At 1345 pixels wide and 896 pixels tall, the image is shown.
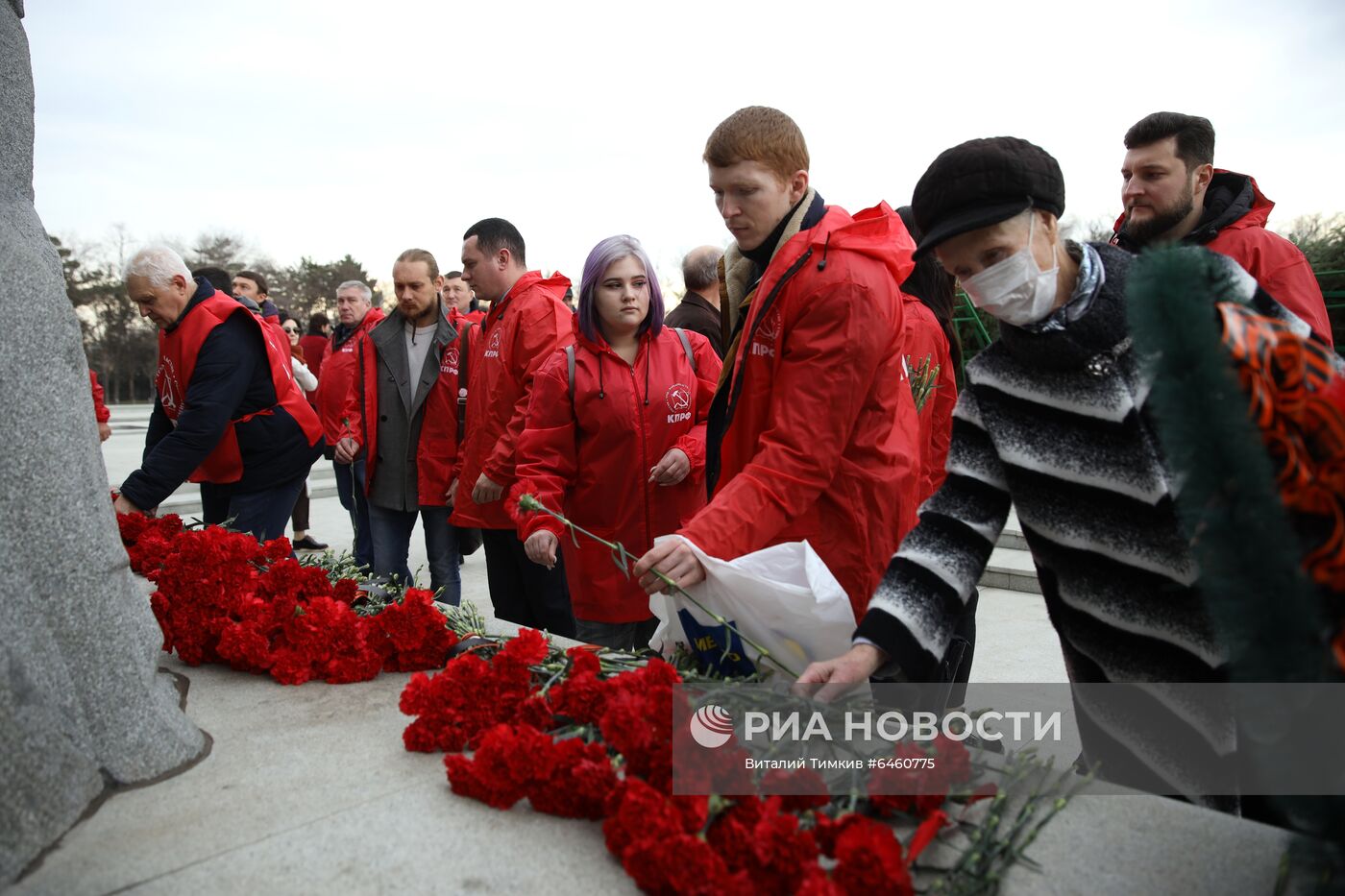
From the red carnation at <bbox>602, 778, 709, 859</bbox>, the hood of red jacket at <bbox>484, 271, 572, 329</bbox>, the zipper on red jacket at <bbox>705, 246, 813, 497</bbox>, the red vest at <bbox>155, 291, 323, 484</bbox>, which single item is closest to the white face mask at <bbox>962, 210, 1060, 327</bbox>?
the zipper on red jacket at <bbox>705, 246, 813, 497</bbox>

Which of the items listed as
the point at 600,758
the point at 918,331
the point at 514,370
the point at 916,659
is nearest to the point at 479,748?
the point at 600,758

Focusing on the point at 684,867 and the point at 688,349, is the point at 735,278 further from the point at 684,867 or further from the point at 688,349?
the point at 684,867

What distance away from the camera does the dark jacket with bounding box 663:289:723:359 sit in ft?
17.1

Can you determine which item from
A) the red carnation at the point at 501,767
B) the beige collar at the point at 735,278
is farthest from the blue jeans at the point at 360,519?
the red carnation at the point at 501,767

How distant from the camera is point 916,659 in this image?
178cm

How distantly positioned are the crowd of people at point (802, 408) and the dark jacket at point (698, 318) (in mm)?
22

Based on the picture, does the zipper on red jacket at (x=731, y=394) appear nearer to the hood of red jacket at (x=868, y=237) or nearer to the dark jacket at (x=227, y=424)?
the hood of red jacket at (x=868, y=237)

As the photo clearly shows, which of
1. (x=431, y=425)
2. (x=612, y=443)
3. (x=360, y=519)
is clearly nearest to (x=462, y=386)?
(x=431, y=425)

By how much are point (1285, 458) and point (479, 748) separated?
143cm

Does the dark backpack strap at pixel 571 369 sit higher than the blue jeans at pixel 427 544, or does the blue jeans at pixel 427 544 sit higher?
the dark backpack strap at pixel 571 369

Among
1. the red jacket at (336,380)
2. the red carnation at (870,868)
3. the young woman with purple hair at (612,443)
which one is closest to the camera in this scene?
the red carnation at (870,868)

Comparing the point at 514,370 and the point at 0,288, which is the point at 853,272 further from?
the point at 514,370

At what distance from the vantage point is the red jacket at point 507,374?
417cm

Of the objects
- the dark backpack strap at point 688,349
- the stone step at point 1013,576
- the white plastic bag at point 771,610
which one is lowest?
the stone step at point 1013,576
